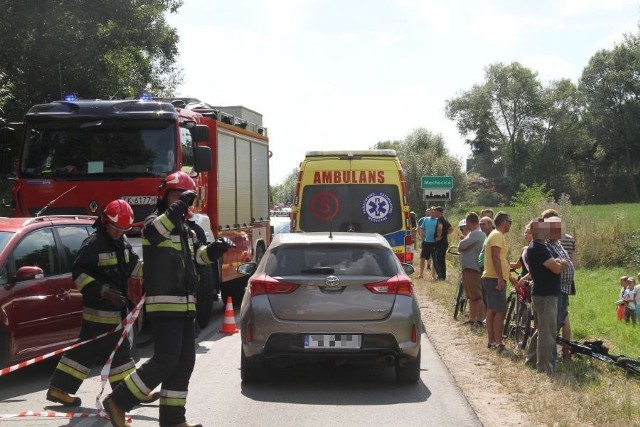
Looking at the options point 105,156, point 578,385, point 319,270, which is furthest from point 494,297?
point 105,156

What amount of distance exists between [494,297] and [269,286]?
11.3 ft

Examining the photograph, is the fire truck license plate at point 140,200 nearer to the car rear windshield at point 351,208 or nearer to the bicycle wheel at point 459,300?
the car rear windshield at point 351,208

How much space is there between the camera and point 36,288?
8.83 m

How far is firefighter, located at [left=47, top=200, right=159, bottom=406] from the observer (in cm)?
761

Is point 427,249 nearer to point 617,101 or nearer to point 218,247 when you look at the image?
point 218,247

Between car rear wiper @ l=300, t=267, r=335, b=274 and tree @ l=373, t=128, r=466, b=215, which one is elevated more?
tree @ l=373, t=128, r=466, b=215

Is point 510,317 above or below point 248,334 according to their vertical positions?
below

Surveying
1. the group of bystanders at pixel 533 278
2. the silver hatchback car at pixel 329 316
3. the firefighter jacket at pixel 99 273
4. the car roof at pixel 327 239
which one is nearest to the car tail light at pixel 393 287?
the silver hatchback car at pixel 329 316

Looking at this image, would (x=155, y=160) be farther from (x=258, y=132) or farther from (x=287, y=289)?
(x=258, y=132)

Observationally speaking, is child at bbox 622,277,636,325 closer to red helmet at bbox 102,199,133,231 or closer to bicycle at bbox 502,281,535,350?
bicycle at bbox 502,281,535,350

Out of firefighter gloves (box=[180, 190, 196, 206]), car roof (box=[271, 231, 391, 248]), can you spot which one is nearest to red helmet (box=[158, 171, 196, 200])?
firefighter gloves (box=[180, 190, 196, 206])

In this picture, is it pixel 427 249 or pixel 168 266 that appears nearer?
pixel 168 266

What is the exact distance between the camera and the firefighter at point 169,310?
6492 mm

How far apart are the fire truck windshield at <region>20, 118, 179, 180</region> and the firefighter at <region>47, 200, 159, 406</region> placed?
491 cm
